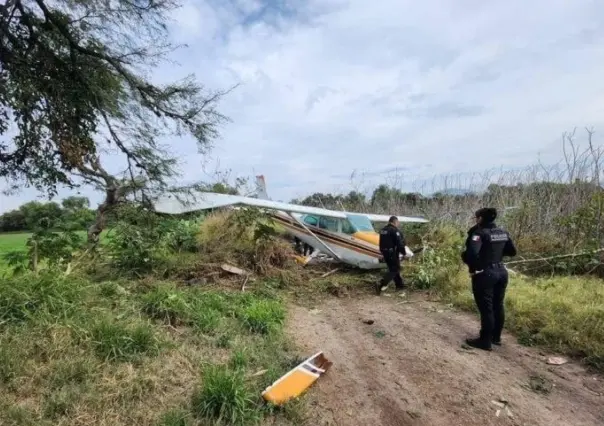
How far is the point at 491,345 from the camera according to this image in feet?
18.1

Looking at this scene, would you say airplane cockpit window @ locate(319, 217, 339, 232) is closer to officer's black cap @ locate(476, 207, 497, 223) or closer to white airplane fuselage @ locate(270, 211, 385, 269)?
white airplane fuselage @ locate(270, 211, 385, 269)

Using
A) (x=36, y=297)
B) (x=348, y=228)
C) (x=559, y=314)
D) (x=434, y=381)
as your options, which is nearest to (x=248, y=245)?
(x=348, y=228)

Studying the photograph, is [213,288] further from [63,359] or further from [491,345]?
[491,345]

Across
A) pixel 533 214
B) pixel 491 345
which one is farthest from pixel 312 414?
pixel 533 214


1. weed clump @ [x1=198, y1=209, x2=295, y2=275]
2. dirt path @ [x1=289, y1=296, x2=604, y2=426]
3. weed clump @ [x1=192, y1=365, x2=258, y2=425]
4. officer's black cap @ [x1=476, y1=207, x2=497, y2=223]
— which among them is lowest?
dirt path @ [x1=289, y1=296, x2=604, y2=426]

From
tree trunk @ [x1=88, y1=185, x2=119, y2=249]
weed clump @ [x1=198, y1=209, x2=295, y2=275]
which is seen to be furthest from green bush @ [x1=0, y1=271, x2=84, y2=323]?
weed clump @ [x1=198, y1=209, x2=295, y2=275]

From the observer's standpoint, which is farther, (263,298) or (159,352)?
(263,298)

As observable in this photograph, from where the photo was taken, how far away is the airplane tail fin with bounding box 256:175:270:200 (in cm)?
1650

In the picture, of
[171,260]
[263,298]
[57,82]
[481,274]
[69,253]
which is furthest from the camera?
[171,260]

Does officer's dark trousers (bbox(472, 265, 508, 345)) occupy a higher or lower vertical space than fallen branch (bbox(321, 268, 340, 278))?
higher

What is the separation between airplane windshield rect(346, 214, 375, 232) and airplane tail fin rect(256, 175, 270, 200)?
570 cm

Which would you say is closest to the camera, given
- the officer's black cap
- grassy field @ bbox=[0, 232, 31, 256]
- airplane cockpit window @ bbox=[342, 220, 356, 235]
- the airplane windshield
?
the officer's black cap

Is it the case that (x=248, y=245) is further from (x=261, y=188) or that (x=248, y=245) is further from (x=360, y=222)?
(x=261, y=188)

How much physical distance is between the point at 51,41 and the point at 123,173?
7.90ft
